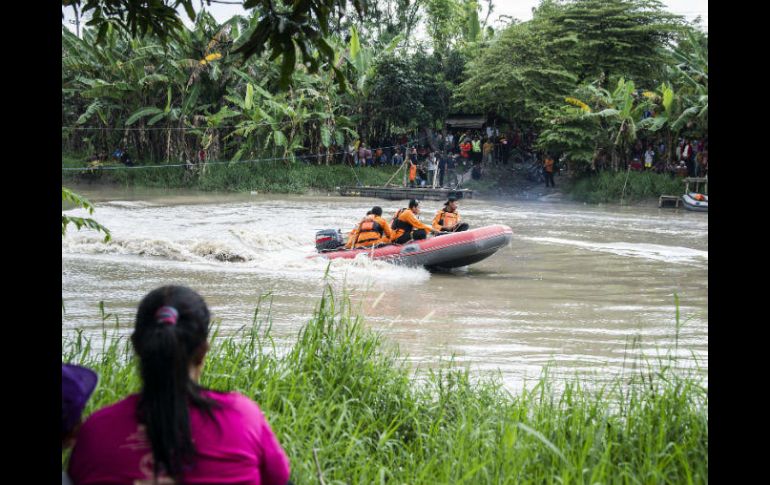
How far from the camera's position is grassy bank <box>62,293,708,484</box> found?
10.4 feet

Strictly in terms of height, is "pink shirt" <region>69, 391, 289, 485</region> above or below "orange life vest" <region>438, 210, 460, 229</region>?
below

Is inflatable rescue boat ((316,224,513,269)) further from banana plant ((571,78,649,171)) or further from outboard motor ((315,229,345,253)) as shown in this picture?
banana plant ((571,78,649,171))

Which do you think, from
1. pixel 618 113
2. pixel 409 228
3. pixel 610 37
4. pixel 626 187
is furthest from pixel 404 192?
pixel 409 228

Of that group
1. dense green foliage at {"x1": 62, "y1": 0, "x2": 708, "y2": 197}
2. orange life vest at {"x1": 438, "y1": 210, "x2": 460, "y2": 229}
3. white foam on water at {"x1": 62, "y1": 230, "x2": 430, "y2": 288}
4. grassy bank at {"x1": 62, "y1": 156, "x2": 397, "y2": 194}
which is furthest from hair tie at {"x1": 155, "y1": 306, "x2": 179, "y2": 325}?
grassy bank at {"x1": 62, "y1": 156, "x2": 397, "y2": 194}

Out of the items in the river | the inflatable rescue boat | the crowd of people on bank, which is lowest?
the river

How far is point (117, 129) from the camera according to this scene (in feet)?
91.2

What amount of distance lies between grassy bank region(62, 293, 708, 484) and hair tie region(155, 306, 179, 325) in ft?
4.38

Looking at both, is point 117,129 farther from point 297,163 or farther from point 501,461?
point 501,461

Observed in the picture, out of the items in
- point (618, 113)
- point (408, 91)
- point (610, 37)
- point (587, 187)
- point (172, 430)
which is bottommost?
point (172, 430)

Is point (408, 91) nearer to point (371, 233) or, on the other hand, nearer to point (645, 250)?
point (645, 250)

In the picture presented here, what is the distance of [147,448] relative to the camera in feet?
5.90

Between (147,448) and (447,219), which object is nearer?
(147,448)

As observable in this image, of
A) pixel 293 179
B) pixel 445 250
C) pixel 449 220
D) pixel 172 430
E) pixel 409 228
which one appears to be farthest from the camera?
pixel 293 179

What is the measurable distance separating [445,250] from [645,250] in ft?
16.0
